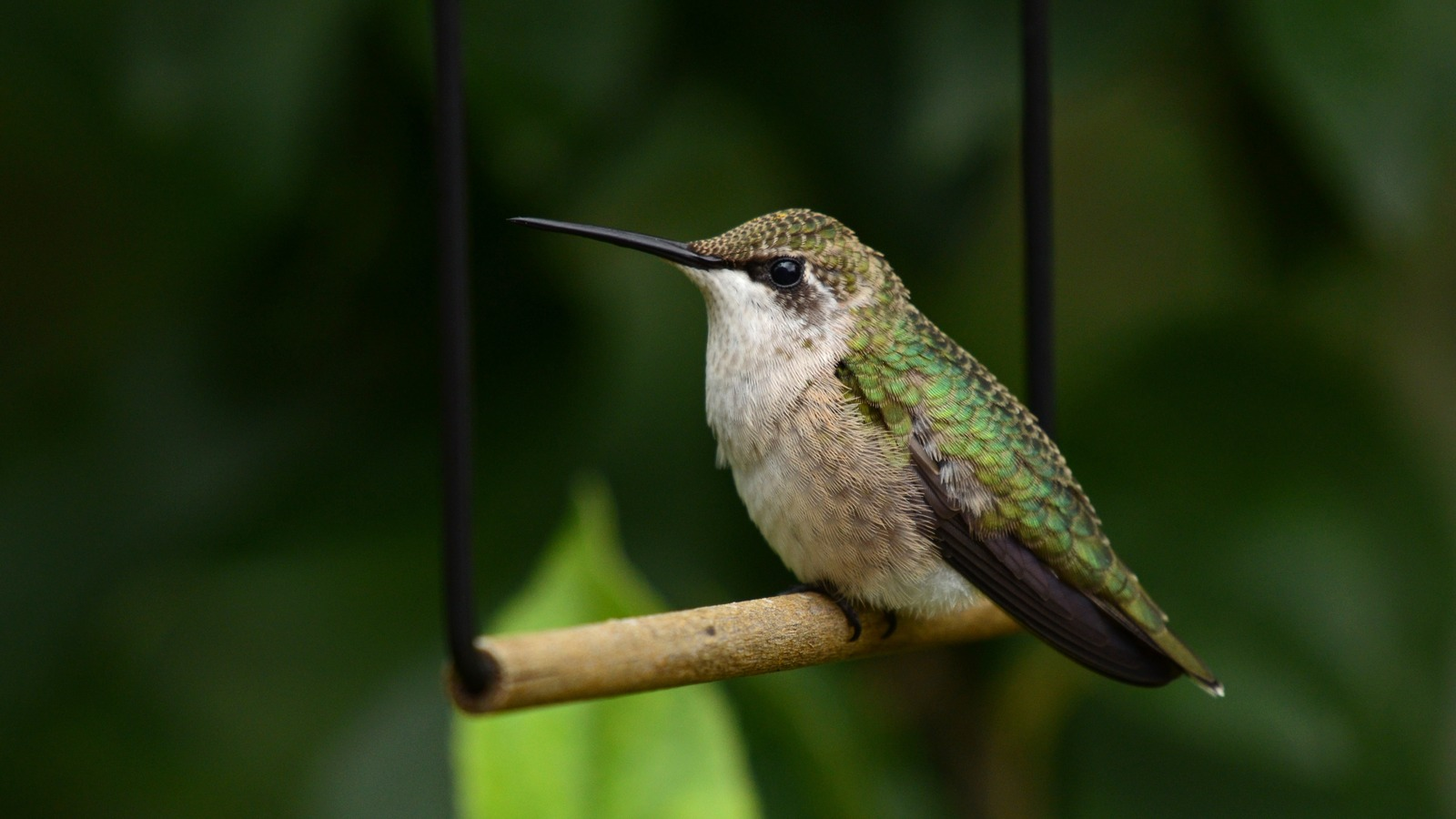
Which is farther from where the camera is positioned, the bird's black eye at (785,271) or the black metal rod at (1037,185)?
the bird's black eye at (785,271)

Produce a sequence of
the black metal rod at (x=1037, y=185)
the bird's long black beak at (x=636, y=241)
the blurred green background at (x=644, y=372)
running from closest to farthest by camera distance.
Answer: the bird's long black beak at (x=636, y=241) → the black metal rod at (x=1037, y=185) → the blurred green background at (x=644, y=372)

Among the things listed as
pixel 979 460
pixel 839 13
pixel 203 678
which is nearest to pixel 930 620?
pixel 979 460

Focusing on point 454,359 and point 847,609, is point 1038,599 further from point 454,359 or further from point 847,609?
point 454,359

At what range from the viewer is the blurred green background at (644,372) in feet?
7.85

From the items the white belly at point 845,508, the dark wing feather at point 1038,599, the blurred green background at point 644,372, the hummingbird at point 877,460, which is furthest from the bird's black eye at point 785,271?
the blurred green background at point 644,372

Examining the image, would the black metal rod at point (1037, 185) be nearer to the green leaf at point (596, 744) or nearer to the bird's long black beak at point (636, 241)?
the bird's long black beak at point (636, 241)

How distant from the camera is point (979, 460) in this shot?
6.01ft

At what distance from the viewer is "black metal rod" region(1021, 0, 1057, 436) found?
1.71 meters

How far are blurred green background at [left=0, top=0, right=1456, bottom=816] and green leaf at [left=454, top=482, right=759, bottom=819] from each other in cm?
60

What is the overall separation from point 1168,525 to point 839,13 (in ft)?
3.85

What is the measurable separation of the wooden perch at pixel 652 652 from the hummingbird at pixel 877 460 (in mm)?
173

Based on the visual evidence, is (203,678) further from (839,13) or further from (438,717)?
(839,13)

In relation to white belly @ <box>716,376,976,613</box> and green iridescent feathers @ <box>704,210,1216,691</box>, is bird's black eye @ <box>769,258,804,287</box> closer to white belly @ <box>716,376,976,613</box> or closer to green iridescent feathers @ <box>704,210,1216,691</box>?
green iridescent feathers @ <box>704,210,1216,691</box>

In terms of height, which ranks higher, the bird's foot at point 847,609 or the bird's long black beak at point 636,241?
the bird's long black beak at point 636,241
